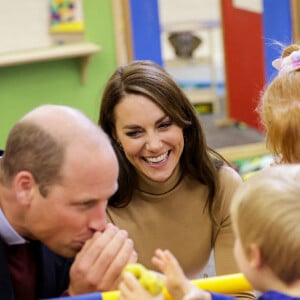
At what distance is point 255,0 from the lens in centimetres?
403

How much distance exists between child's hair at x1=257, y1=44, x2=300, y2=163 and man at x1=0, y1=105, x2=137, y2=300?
48 centimetres

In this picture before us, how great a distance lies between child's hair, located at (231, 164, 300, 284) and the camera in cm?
101

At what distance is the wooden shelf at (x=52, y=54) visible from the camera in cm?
341

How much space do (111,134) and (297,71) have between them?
49cm

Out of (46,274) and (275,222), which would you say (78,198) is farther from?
(275,222)

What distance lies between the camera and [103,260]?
1279 mm

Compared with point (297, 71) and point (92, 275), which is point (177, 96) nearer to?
point (297, 71)

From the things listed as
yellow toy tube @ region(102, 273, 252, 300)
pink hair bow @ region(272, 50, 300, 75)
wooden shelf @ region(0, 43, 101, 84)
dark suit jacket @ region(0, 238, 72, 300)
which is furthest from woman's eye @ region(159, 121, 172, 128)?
wooden shelf @ region(0, 43, 101, 84)

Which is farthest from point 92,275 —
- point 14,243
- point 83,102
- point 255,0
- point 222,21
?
point 222,21

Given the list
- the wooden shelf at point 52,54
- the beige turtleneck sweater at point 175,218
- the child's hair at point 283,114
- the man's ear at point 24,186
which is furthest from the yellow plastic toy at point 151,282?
the wooden shelf at point 52,54

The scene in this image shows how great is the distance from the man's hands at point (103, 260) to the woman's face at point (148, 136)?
1.53ft

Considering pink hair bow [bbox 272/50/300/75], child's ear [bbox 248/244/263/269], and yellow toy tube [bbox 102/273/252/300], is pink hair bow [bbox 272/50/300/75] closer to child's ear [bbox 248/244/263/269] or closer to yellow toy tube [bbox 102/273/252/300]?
yellow toy tube [bbox 102/273/252/300]

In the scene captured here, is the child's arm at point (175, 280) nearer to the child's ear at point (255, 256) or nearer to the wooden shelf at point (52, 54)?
the child's ear at point (255, 256)

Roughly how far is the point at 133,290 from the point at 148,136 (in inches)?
26.6
